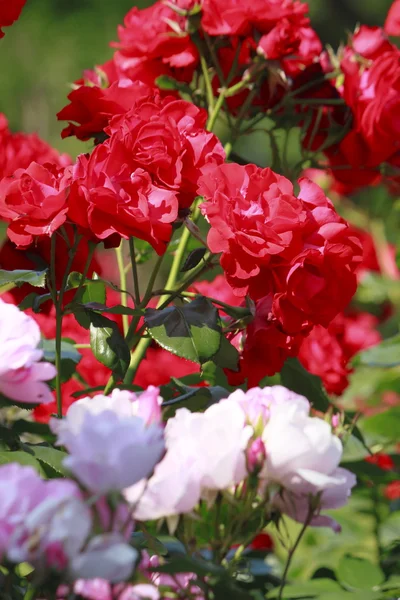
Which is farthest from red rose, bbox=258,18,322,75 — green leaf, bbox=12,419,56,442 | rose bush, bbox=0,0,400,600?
green leaf, bbox=12,419,56,442

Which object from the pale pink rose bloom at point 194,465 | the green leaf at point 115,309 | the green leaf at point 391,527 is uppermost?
the pale pink rose bloom at point 194,465

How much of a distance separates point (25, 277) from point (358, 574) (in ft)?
1.89

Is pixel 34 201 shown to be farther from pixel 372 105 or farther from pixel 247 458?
pixel 372 105

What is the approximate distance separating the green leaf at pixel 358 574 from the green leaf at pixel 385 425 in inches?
10.7

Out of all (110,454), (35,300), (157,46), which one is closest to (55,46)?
(157,46)

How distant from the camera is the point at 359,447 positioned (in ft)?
3.57

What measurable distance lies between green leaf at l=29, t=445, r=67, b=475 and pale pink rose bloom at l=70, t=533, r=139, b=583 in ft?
0.82

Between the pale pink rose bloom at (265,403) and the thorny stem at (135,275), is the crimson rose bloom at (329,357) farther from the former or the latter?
the pale pink rose bloom at (265,403)

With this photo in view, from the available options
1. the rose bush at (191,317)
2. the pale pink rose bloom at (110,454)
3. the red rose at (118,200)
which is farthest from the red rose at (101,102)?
the pale pink rose bloom at (110,454)

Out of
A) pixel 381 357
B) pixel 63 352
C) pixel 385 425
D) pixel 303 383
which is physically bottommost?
pixel 385 425

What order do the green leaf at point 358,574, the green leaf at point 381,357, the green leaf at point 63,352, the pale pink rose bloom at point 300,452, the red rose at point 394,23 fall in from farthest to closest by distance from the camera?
1. the green leaf at point 381,357
2. the red rose at point 394,23
3. the green leaf at point 358,574
4. the green leaf at point 63,352
5. the pale pink rose bloom at point 300,452

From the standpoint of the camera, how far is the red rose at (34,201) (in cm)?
65

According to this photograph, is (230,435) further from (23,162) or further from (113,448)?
(23,162)

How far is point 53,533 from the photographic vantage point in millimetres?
358
